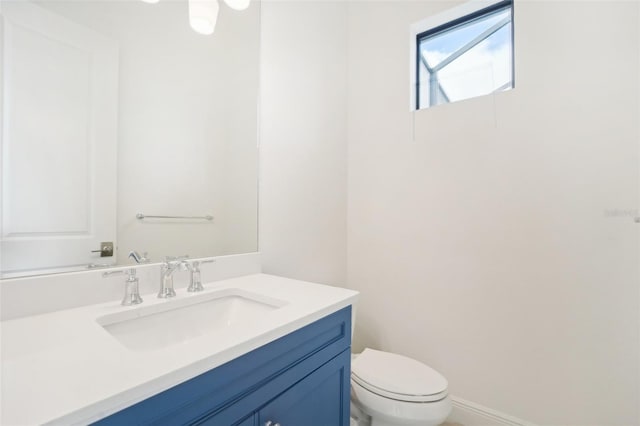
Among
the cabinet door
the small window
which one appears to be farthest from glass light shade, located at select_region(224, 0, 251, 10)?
the cabinet door

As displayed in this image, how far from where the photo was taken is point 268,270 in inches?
57.5

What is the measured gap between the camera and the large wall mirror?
2.70 ft

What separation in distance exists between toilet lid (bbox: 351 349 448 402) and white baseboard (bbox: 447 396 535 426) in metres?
0.46

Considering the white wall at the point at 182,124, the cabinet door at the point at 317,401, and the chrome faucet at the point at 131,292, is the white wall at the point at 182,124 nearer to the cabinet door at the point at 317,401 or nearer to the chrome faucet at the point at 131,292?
the chrome faucet at the point at 131,292

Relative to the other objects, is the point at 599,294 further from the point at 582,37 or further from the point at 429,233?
the point at 582,37

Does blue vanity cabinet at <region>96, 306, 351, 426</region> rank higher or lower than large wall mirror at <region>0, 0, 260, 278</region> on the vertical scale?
lower

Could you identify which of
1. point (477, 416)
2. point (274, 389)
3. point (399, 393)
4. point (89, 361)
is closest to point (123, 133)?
point (89, 361)

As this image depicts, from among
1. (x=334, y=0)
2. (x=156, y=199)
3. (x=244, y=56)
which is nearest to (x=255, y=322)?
(x=156, y=199)

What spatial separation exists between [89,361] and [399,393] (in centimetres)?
106

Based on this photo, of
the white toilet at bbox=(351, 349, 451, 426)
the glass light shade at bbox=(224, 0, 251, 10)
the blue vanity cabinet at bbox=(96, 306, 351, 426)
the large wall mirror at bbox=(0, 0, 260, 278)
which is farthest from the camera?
the glass light shade at bbox=(224, 0, 251, 10)

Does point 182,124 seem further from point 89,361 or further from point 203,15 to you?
point 89,361

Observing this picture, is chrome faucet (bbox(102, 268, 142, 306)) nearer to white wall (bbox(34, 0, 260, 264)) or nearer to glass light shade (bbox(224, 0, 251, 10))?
white wall (bbox(34, 0, 260, 264))

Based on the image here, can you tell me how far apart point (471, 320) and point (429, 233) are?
19.8 inches

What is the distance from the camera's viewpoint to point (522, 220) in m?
1.38
